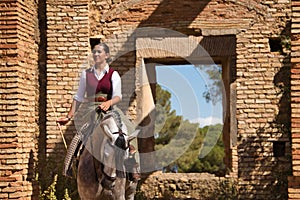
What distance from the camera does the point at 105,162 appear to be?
6348 millimetres

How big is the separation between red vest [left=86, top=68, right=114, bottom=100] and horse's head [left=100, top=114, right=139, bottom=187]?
70cm

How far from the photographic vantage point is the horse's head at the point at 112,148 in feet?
20.7

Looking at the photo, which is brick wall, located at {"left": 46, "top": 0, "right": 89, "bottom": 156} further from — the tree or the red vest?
the tree

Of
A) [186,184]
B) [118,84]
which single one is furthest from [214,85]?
[118,84]

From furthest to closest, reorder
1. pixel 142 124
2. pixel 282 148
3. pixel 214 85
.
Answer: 1. pixel 214 85
2. pixel 142 124
3. pixel 282 148

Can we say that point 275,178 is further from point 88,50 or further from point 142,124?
point 88,50

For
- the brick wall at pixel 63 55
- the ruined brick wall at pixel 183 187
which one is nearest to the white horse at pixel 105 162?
the brick wall at pixel 63 55

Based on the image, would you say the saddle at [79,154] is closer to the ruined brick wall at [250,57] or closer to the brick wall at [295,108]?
the brick wall at [295,108]

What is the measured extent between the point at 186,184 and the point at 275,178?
5.72ft

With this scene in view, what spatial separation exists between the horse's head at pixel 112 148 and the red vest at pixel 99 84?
698mm

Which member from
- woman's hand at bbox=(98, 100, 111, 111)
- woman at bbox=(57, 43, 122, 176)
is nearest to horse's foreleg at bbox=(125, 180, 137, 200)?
woman at bbox=(57, 43, 122, 176)

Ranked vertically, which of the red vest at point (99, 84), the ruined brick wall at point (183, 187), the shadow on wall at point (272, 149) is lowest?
the ruined brick wall at point (183, 187)

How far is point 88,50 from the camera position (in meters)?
10.7

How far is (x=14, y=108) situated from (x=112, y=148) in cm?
319
